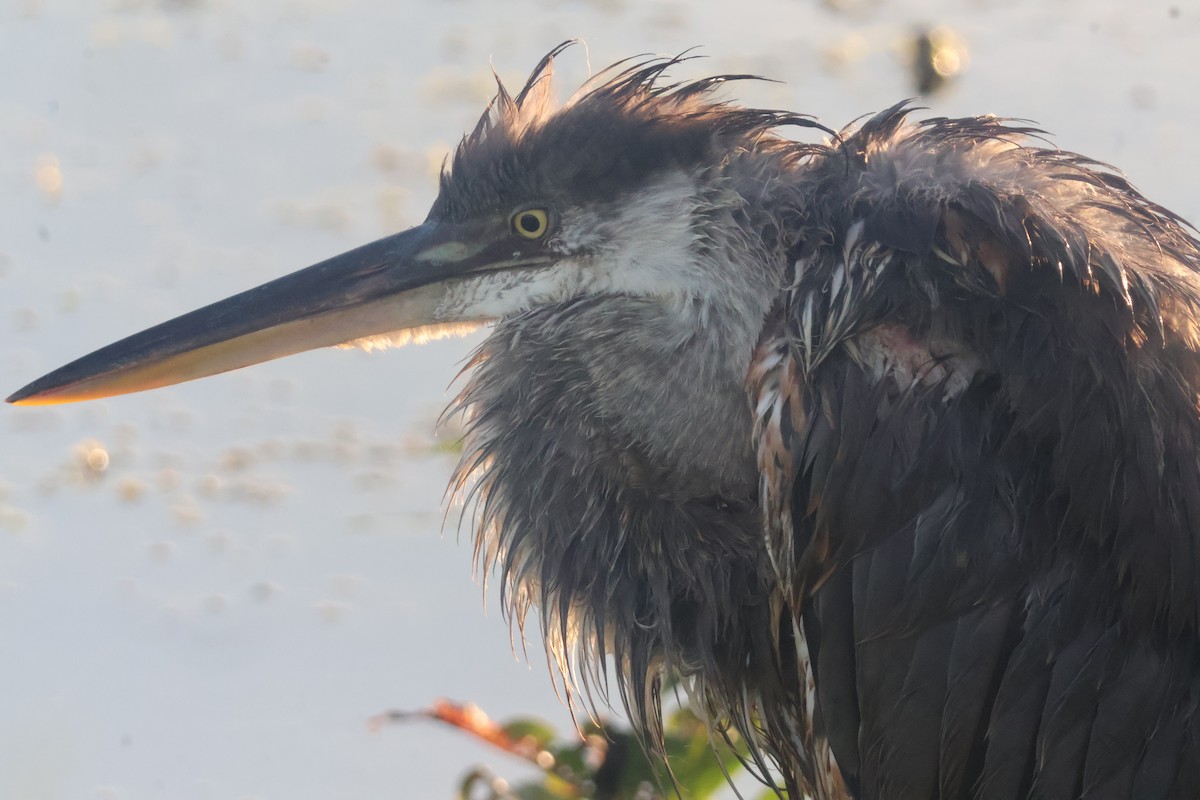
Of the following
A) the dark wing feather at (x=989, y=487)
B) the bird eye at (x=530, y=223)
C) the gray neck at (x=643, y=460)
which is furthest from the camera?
the bird eye at (x=530, y=223)

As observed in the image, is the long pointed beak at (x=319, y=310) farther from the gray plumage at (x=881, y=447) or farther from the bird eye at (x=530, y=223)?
the gray plumage at (x=881, y=447)

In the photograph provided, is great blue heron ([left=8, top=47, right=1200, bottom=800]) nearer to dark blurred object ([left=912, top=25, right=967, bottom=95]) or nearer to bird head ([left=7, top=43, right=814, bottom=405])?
bird head ([left=7, top=43, right=814, bottom=405])

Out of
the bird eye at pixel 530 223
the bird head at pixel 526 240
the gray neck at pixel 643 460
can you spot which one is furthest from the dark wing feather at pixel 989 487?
the bird eye at pixel 530 223

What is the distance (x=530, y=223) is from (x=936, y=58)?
3444mm

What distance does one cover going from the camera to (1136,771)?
7.73ft

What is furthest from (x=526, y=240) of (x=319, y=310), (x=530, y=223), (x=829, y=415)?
(x=829, y=415)

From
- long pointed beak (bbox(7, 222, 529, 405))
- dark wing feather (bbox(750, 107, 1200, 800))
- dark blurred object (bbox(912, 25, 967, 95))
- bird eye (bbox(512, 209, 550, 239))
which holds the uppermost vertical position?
dark blurred object (bbox(912, 25, 967, 95))

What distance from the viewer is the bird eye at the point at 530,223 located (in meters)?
2.77

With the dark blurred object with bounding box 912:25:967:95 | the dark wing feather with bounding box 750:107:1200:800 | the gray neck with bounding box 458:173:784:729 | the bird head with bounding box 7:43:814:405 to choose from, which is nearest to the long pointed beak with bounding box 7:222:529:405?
the bird head with bounding box 7:43:814:405

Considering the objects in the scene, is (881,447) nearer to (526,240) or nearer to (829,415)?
(829,415)

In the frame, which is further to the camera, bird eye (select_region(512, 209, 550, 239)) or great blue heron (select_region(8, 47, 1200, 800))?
bird eye (select_region(512, 209, 550, 239))

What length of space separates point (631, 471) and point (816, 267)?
45 cm

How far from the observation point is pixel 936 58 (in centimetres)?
583

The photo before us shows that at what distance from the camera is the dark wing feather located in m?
2.34
